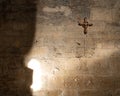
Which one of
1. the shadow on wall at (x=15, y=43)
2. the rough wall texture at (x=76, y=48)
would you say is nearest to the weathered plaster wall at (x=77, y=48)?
the rough wall texture at (x=76, y=48)

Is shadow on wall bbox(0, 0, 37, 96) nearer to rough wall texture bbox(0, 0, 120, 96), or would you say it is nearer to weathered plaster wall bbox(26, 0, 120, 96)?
rough wall texture bbox(0, 0, 120, 96)

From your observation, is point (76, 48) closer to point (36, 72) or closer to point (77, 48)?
point (77, 48)

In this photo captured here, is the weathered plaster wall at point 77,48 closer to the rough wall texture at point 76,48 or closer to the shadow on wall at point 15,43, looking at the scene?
the rough wall texture at point 76,48

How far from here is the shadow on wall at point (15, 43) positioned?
5203mm

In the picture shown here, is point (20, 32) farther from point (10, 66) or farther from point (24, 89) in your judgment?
point (24, 89)

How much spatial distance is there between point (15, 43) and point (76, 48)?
1295 mm

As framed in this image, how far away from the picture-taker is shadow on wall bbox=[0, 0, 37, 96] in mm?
5203

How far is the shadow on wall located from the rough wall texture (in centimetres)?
6

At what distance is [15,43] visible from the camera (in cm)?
532

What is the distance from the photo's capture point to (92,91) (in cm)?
528

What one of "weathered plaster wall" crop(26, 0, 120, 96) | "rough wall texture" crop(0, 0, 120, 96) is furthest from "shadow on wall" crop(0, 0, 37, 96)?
"weathered plaster wall" crop(26, 0, 120, 96)

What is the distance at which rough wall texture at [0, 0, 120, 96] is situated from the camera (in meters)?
5.29

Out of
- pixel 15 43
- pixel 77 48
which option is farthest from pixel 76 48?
pixel 15 43

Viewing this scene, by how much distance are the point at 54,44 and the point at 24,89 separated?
3.69 ft
